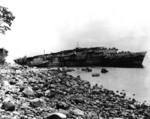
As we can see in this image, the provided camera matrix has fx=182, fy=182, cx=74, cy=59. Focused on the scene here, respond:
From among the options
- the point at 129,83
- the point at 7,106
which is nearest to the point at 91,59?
the point at 129,83

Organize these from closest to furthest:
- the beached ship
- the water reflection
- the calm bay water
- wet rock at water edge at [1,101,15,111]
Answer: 1. wet rock at water edge at [1,101,15,111]
2. the calm bay water
3. the water reflection
4. the beached ship

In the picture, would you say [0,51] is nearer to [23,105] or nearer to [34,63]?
[23,105]

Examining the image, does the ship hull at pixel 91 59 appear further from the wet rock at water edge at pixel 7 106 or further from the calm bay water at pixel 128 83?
the wet rock at water edge at pixel 7 106

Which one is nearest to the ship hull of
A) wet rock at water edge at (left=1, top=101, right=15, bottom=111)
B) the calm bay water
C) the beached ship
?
the beached ship

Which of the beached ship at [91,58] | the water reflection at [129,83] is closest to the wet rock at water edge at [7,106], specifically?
the water reflection at [129,83]

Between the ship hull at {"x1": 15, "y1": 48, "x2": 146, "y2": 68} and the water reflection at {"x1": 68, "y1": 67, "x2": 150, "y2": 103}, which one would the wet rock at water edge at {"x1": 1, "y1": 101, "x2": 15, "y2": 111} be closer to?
the water reflection at {"x1": 68, "y1": 67, "x2": 150, "y2": 103}

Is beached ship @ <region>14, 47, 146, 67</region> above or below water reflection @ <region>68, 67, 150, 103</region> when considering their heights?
above

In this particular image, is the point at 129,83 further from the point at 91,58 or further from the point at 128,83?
the point at 91,58

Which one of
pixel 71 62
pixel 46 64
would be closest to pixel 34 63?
pixel 46 64
